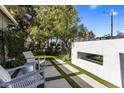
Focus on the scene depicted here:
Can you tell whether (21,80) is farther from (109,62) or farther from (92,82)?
(109,62)

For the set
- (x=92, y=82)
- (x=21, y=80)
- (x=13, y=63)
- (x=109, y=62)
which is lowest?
(x=92, y=82)

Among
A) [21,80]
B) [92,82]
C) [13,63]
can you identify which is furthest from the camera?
[13,63]

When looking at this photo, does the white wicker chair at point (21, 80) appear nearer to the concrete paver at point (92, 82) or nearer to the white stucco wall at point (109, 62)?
the concrete paver at point (92, 82)

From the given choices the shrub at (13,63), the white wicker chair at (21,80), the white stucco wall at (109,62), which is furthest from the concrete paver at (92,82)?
the shrub at (13,63)

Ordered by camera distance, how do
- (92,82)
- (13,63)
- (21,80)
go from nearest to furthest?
1. (21,80)
2. (92,82)
3. (13,63)

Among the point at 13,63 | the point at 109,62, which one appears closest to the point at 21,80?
the point at 109,62

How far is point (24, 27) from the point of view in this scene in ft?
61.9

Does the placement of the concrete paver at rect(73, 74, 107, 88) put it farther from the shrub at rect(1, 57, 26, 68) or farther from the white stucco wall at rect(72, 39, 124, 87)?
the shrub at rect(1, 57, 26, 68)

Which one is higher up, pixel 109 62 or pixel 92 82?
pixel 109 62

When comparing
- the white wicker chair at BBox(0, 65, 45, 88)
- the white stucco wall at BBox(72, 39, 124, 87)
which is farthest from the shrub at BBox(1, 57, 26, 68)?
the white wicker chair at BBox(0, 65, 45, 88)

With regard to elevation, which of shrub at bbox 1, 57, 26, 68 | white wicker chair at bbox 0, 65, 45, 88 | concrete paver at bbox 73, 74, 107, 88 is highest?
white wicker chair at bbox 0, 65, 45, 88

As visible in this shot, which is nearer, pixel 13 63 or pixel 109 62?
pixel 109 62
